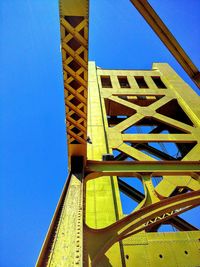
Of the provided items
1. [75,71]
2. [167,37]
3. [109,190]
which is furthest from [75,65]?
[109,190]

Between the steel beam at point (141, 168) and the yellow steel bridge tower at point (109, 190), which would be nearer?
the yellow steel bridge tower at point (109, 190)

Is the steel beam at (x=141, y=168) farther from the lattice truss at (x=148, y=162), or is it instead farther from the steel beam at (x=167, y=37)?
the steel beam at (x=167, y=37)

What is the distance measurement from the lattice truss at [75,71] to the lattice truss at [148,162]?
1246 millimetres

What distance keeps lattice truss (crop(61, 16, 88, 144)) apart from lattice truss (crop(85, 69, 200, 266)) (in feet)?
4.09

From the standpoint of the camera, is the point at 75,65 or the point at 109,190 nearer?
the point at 75,65

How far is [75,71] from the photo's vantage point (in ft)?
11.7

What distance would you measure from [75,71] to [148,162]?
9.70ft

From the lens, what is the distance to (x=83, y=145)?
471 cm

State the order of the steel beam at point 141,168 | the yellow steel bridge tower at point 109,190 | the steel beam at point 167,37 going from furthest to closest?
the steel beam at point 141,168 < the steel beam at point 167,37 < the yellow steel bridge tower at point 109,190

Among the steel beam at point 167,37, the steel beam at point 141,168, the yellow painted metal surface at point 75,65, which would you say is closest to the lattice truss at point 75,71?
the yellow painted metal surface at point 75,65

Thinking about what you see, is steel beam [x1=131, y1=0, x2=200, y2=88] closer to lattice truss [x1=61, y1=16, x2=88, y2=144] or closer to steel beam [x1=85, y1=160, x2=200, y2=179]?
steel beam [x1=85, y1=160, x2=200, y2=179]

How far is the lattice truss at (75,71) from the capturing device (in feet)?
10.2

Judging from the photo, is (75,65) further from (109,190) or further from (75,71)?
(109,190)

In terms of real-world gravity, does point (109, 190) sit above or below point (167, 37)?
below
